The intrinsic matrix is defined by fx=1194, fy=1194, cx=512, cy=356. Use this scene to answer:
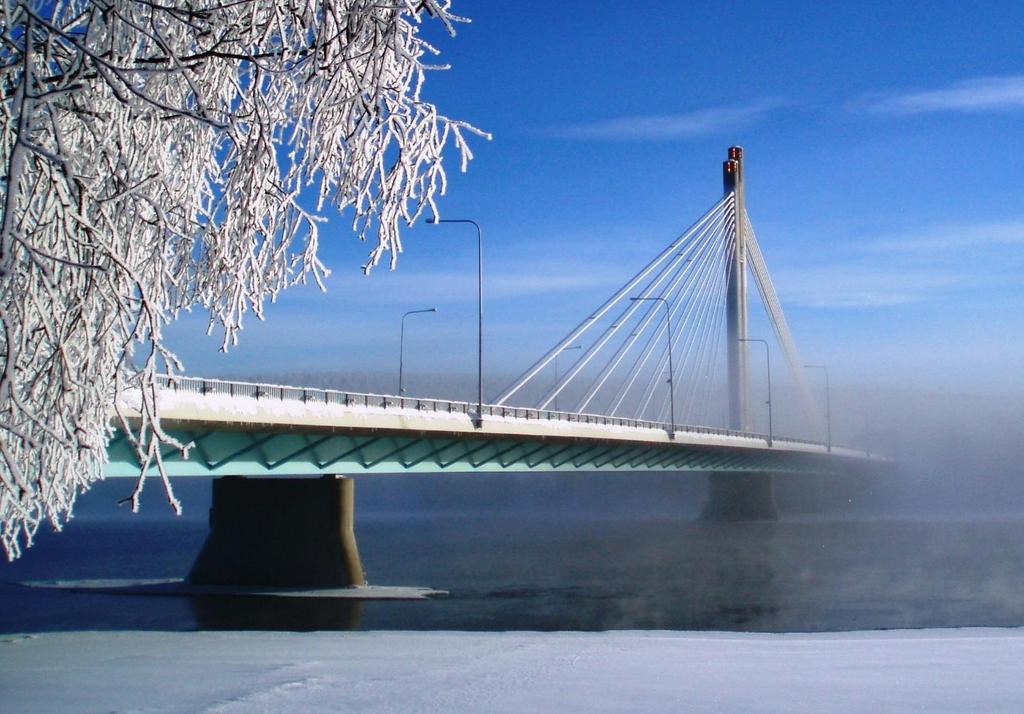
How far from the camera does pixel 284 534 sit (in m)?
37.6

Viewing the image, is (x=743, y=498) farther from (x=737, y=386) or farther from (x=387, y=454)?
(x=387, y=454)

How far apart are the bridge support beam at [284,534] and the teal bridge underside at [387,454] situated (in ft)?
8.61

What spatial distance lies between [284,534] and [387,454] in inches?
185

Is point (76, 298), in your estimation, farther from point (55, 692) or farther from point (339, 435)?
point (339, 435)

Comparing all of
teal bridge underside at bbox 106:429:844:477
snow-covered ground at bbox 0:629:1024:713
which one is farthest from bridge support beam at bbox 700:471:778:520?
snow-covered ground at bbox 0:629:1024:713

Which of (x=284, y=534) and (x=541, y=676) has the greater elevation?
(x=541, y=676)

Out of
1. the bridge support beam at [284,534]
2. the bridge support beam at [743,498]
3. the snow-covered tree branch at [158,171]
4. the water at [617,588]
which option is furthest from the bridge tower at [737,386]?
the snow-covered tree branch at [158,171]

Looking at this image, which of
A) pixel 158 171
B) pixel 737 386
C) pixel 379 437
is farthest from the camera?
pixel 737 386

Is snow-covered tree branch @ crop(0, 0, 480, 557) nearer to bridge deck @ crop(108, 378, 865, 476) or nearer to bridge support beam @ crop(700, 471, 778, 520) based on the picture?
bridge deck @ crop(108, 378, 865, 476)

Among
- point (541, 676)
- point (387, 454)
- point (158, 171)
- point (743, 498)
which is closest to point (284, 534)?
point (387, 454)

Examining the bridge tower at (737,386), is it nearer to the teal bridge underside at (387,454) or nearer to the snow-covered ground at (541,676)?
the teal bridge underside at (387,454)

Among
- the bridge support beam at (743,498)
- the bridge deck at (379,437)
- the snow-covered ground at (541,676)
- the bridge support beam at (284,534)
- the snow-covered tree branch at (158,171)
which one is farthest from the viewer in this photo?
the bridge support beam at (743,498)

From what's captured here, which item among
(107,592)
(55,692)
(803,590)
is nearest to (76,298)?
(55,692)

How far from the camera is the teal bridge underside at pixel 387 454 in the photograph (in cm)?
2716
